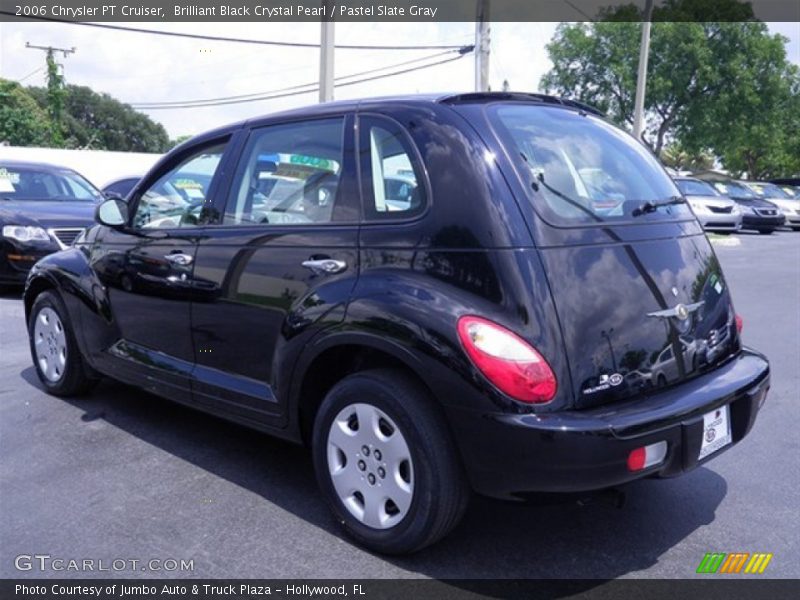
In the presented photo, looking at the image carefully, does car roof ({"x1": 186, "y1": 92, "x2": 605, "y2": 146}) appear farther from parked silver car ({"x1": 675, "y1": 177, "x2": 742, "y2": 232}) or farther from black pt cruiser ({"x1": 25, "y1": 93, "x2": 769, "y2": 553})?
parked silver car ({"x1": 675, "y1": 177, "x2": 742, "y2": 232})

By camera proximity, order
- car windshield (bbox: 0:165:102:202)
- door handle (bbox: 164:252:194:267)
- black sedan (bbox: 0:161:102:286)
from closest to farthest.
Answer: door handle (bbox: 164:252:194:267), black sedan (bbox: 0:161:102:286), car windshield (bbox: 0:165:102:202)

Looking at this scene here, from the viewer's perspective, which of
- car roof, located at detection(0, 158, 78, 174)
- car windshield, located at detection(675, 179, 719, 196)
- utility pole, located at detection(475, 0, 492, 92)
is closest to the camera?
car roof, located at detection(0, 158, 78, 174)

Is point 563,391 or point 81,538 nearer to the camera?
point 563,391

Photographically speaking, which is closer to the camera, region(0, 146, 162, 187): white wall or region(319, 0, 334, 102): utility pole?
region(319, 0, 334, 102): utility pole

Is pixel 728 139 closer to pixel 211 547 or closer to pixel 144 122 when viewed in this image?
pixel 211 547

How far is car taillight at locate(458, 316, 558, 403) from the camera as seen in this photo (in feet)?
8.69

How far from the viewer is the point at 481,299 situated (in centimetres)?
276

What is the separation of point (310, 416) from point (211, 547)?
2.21 ft

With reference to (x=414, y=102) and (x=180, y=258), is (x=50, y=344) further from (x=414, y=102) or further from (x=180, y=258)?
(x=414, y=102)

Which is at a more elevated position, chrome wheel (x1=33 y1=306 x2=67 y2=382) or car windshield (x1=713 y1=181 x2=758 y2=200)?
car windshield (x1=713 y1=181 x2=758 y2=200)

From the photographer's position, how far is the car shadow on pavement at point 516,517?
3025 mm

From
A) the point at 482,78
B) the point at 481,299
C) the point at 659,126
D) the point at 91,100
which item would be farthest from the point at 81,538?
the point at 91,100

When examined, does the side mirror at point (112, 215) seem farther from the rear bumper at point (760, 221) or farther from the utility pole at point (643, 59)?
the rear bumper at point (760, 221)

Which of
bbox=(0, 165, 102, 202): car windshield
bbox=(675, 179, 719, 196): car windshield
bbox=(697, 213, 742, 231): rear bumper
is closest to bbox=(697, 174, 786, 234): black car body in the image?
bbox=(675, 179, 719, 196): car windshield
